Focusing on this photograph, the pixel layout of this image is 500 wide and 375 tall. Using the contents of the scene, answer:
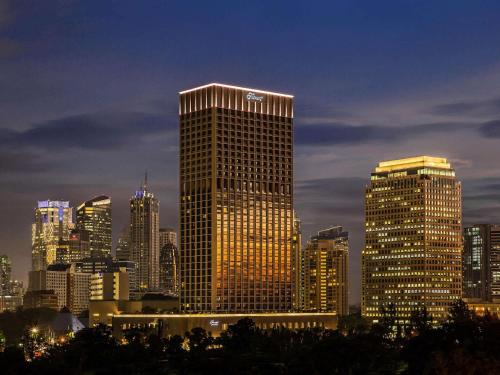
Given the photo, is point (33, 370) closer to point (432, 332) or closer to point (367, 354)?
point (367, 354)

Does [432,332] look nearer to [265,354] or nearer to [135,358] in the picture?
[265,354]

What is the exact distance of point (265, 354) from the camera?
166 m

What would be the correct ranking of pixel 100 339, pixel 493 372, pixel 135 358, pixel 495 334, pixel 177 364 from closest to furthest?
1. pixel 493 372
2. pixel 495 334
3. pixel 177 364
4. pixel 135 358
5. pixel 100 339

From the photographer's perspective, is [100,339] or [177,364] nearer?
[177,364]

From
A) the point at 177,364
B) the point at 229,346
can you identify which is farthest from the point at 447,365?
the point at 229,346

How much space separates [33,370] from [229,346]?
5254cm

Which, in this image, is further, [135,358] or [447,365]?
[135,358]

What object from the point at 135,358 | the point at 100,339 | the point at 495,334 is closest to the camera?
the point at 495,334

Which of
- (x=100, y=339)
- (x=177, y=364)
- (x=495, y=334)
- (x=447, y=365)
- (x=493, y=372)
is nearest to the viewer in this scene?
(x=493, y=372)

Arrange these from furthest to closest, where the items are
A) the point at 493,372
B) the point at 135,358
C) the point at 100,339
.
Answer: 1. the point at 100,339
2. the point at 135,358
3. the point at 493,372

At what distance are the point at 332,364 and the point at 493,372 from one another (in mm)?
37558

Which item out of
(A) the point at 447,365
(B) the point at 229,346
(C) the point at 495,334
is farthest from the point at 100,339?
(A) the point at 447,365

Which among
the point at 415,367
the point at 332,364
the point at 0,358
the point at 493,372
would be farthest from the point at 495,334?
the point at 0,358

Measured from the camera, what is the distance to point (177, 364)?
481 ft
